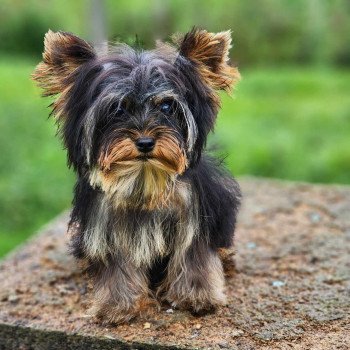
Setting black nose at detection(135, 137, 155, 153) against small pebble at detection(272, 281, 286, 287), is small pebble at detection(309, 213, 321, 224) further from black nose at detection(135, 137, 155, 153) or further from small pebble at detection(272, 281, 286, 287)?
black nose at detection(135, 137, 155, 153)

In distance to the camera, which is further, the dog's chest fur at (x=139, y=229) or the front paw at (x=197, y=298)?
the front paw at (x=197, y=298)

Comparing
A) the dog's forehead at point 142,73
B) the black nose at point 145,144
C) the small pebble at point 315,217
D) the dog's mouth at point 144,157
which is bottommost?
the small pebble at point 315,217

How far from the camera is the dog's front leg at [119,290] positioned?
4.07 meters

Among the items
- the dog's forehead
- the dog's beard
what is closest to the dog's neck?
the dog's beard

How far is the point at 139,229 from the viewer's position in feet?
12.9

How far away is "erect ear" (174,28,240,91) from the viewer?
12.3 feet

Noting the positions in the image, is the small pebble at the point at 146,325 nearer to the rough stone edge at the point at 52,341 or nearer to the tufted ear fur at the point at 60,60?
the rough stone edge at the point at 52,341

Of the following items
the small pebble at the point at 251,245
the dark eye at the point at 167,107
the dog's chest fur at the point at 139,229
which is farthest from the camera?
the small pebble at the point at 251,245

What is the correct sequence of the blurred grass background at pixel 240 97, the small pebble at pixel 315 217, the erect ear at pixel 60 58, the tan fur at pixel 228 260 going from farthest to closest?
the blurred grass background at pixel 240 97 < the small pebble at pixel 315 217 < the tan fur at pixel 228 260 < the erect ear at pixel 60 58

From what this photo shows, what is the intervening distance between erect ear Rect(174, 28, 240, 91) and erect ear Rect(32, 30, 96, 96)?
0.53 meters

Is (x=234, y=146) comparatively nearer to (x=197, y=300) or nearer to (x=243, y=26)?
(x=197, y=300)

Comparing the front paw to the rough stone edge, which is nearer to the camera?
the rough stone edge

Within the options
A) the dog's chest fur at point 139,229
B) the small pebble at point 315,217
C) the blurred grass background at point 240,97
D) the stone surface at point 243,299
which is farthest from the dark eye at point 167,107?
the small pebble at point 315,217

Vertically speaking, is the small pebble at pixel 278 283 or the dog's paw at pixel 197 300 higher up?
the dog's paw at pixel 197 300
